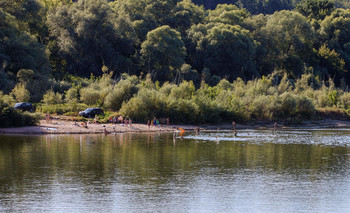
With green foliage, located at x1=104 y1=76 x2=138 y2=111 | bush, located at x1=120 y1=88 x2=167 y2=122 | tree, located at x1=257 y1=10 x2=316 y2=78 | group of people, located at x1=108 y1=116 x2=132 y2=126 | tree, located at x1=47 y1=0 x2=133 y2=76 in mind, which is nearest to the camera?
group of people, located at x1=108 y1=116 x2=132 y2=126

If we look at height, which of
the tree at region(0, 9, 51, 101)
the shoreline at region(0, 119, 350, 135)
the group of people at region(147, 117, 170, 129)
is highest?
the tree at region(0, 9, 51, 101)

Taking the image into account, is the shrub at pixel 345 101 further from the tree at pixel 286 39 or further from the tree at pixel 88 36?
the tree at pixel 88 36

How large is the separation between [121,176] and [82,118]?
44.8 metres

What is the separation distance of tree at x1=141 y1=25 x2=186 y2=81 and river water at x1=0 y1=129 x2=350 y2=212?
55523mm

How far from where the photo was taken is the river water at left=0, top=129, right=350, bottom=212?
35.6m

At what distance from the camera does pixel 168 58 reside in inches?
5037

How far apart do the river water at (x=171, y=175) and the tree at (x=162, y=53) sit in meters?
55.5

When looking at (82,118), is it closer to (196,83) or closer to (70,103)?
(70,103)

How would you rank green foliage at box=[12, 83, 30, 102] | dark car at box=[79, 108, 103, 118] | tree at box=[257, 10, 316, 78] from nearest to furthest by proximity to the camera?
dark car at box=[79, 108, 103, 118]
green foliage at box=[12, 83, 30, 102]
tree at box=[257, 10, 316, 78]

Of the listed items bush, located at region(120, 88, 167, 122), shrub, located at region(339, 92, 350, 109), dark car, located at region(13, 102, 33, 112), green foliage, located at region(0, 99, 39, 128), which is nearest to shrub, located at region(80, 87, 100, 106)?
bush, located at region(120, 88, 167, 122)

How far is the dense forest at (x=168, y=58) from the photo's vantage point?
326 ft

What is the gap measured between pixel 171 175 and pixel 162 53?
83.9m

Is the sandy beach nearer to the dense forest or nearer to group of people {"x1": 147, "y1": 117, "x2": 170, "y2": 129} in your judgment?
group of people {"x1": 147, "y1": 117, "x2": 170, "y2": 129}

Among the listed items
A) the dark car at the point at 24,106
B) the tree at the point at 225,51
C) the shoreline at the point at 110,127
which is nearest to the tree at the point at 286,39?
the tree at the point at 225,51
